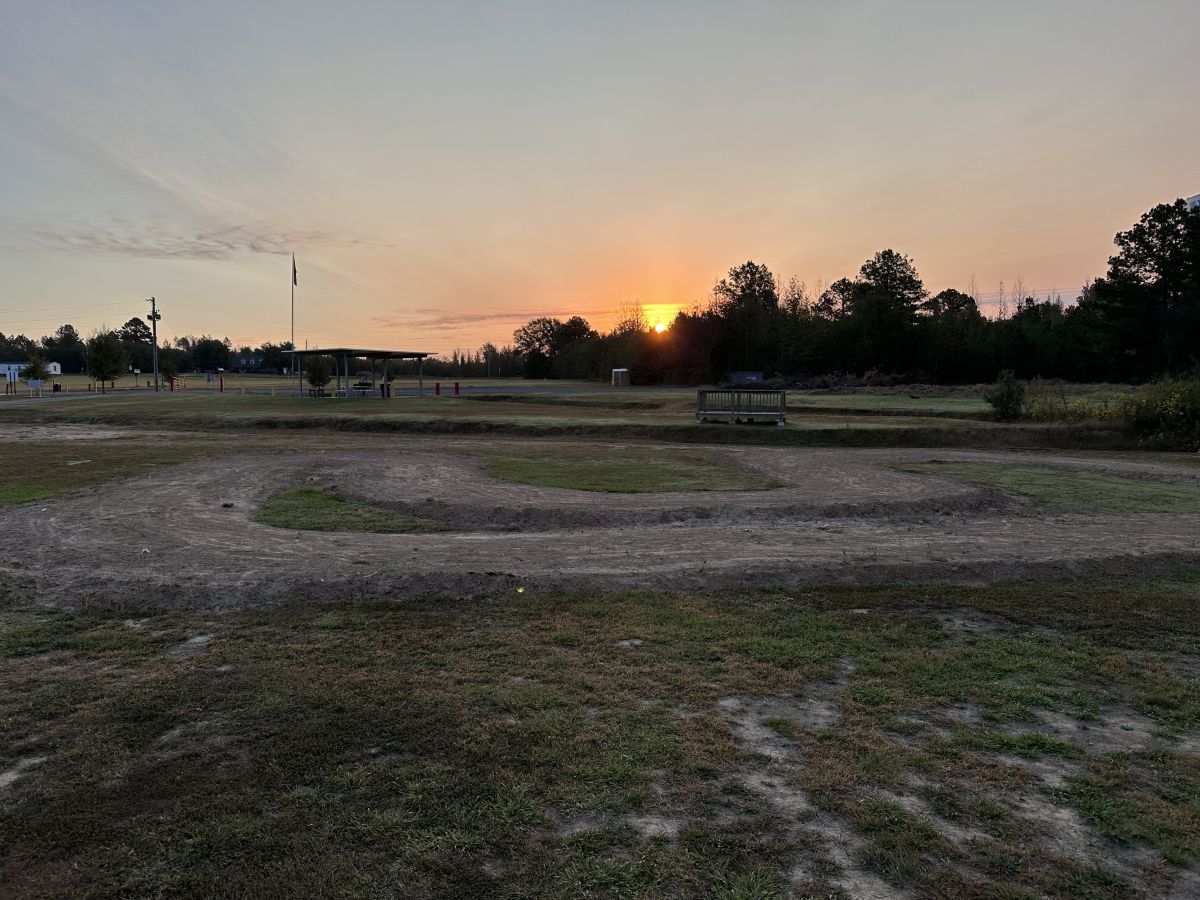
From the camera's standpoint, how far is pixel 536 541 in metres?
9.18

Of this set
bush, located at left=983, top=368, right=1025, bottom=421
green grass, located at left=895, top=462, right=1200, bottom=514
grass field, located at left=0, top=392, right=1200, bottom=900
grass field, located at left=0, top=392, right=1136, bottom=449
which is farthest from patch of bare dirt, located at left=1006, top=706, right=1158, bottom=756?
bush, located at left=983, top=368, right=1025, bottom=421

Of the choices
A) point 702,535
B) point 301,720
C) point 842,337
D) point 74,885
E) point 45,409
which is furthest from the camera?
point 842,337

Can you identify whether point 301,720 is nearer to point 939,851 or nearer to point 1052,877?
point 939,851

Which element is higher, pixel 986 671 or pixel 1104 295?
pixel 1104 295

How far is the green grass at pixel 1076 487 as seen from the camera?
11742 mm

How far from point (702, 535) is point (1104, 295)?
Answer: 60935mm

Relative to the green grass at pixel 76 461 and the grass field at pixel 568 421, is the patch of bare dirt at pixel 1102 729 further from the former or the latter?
the grass field at pixel 568 421

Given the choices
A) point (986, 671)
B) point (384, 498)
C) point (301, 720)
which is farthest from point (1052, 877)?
point (384, 498)

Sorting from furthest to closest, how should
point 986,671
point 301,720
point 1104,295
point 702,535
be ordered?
1. point 1104,295
2. point 702,535
3. point 986,671
4. point 301,720

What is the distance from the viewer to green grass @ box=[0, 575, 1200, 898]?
2969 millimetres

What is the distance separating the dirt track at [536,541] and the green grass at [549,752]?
83cm

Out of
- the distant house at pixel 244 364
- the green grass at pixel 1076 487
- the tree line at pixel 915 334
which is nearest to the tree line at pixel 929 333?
the tree line at pixel 915 334

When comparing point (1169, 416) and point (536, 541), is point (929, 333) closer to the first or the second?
point (1169, 416)

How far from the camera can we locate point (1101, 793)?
11.6ft
